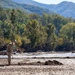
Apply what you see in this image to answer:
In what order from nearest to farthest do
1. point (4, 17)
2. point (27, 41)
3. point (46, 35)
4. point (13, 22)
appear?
point (27, 41)
point (46, 35)
point (13, 22)
point (4, 17)

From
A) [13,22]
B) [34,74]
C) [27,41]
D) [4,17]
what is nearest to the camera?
[34,74]

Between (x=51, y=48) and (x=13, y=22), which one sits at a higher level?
(x=13, y=22)

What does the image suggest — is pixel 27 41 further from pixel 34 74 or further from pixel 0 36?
pixel 34 74

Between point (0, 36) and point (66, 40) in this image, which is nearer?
point (0, 36)

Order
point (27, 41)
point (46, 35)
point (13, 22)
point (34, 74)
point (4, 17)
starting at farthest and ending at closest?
1. point (4, 17)
2. point (13, 22)
3. point (46, 35)
4. point (27, 41)
5. point (34, 74)

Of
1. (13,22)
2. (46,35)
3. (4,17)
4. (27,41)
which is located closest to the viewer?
(27,41)

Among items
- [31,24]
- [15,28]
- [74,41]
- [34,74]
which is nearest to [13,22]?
[15,28]

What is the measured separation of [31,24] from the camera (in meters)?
142

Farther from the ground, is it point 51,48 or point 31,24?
point 31,24

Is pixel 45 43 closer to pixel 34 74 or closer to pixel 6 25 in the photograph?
pixel 6 25

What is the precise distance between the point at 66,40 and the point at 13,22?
26.8 m

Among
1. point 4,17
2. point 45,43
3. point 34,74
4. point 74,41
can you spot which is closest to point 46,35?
point 45,43

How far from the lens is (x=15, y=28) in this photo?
158625 mm

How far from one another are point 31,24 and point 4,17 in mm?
57484
